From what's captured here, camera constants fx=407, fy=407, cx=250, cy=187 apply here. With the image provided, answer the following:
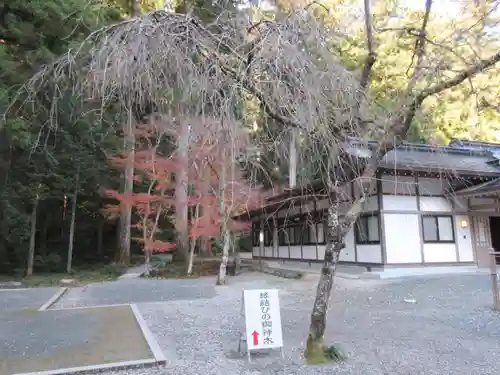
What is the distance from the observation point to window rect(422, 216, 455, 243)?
14086 mm

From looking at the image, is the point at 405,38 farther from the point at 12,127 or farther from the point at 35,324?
the point at 12,127

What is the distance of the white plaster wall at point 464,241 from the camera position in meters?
14.3

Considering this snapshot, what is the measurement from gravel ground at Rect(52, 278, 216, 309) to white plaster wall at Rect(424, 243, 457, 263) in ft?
24.3

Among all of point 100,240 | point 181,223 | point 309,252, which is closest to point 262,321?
point 309,252

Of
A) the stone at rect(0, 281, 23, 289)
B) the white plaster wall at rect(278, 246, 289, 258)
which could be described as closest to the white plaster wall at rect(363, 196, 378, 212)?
the white plaster wall at rect(278, 246, 289, 258)

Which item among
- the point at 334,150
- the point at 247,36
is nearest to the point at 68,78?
the point at 247,36

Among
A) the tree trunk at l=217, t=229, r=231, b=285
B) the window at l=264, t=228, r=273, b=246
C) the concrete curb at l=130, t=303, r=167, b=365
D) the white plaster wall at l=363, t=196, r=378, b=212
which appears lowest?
the concrete curb at l=130, t=303, r=167, b=365

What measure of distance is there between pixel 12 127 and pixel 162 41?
29.4 feet

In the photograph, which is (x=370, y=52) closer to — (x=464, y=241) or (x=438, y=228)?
(x=438, y=228)

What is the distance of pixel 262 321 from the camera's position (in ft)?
17.5

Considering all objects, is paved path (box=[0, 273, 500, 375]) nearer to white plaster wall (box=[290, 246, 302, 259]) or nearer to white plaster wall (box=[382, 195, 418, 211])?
white plaster wall (box=[382, 195, 418, 211])

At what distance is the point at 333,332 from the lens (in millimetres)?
6570

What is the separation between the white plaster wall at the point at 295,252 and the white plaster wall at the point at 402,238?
6.02 metres

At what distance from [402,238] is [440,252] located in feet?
5.33
